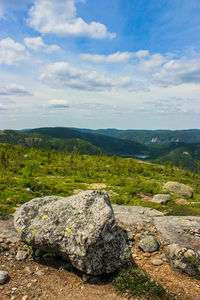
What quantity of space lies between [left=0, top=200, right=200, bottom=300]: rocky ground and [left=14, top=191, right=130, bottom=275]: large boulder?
75 centimetres

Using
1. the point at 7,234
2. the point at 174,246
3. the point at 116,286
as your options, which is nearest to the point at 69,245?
the point at 116,286

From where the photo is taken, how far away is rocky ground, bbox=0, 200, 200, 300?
271 inches

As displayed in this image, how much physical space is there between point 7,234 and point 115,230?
6.34 metres

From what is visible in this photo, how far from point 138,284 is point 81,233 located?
316 centimetres

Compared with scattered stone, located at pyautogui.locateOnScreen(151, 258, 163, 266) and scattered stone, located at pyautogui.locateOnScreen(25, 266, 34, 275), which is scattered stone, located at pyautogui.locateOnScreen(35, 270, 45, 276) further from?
scattered stone, located at pyautogui.locateOnScreen(151, 258, 163, 266)

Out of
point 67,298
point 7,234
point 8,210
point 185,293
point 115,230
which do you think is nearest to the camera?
point 67,298

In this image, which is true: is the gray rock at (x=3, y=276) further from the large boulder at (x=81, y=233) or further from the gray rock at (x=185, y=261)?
the gray rock at (x=185, y=261)

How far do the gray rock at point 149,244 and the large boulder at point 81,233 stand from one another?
83.1 inches

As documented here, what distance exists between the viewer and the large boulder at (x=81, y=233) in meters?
7.51

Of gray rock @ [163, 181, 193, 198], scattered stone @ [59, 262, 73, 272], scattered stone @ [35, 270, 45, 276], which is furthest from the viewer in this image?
gray rock @ [163, 181, 193, 198]

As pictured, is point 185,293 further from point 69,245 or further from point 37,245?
point 37,245

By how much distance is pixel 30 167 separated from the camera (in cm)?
2128

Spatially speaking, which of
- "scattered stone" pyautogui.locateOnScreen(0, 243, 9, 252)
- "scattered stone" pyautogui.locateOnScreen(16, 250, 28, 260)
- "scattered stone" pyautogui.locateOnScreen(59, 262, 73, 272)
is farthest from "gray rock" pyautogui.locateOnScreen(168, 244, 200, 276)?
"scattered stone" pyautogui.locateOnScreen(0, 243, 9, 252)

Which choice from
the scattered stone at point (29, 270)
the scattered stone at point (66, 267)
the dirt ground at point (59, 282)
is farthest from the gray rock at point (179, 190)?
the scattered stone at point (29, 270)
